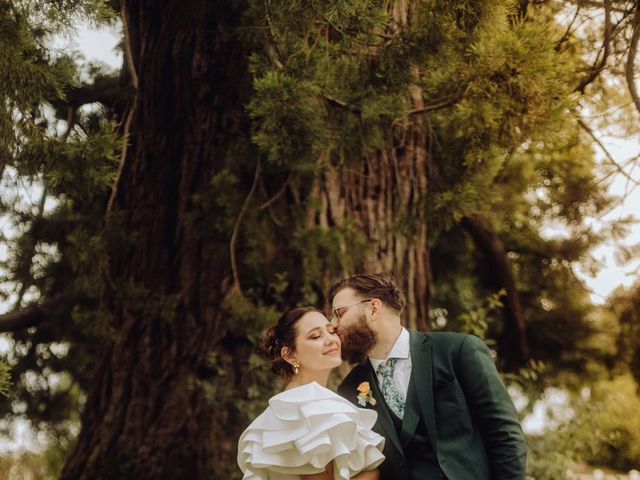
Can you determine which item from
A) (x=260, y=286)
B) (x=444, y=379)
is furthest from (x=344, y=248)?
(x=444, y=379)

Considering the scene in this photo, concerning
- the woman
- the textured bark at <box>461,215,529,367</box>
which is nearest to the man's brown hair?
the woman

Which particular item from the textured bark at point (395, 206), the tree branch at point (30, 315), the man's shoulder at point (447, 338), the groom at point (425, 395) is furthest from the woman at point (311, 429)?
the tree branch at point (30, 315)

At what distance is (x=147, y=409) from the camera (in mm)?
4879

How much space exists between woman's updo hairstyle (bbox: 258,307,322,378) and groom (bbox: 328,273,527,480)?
0.52 feet

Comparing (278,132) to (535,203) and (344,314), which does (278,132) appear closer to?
(344,314)

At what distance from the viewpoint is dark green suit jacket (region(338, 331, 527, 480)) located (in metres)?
2.61

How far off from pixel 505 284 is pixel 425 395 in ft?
15.7

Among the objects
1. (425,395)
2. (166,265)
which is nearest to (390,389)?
(425,395)

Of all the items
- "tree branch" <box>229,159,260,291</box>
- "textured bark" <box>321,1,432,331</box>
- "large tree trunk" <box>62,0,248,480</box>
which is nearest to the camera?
"tree branch" <box>229,159,260,291</box>

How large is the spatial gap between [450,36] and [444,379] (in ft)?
5.89

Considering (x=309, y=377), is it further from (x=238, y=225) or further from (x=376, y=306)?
(x=238, y=225)

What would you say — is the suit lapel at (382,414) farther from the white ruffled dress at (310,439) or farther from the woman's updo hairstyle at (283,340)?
the woman's updo hairstyle at (283,340)

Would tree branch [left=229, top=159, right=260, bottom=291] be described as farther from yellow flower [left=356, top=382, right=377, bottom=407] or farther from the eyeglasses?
yellow flower [left=356, top=382, right=377, bottom=407]

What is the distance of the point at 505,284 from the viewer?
23.9 ft
